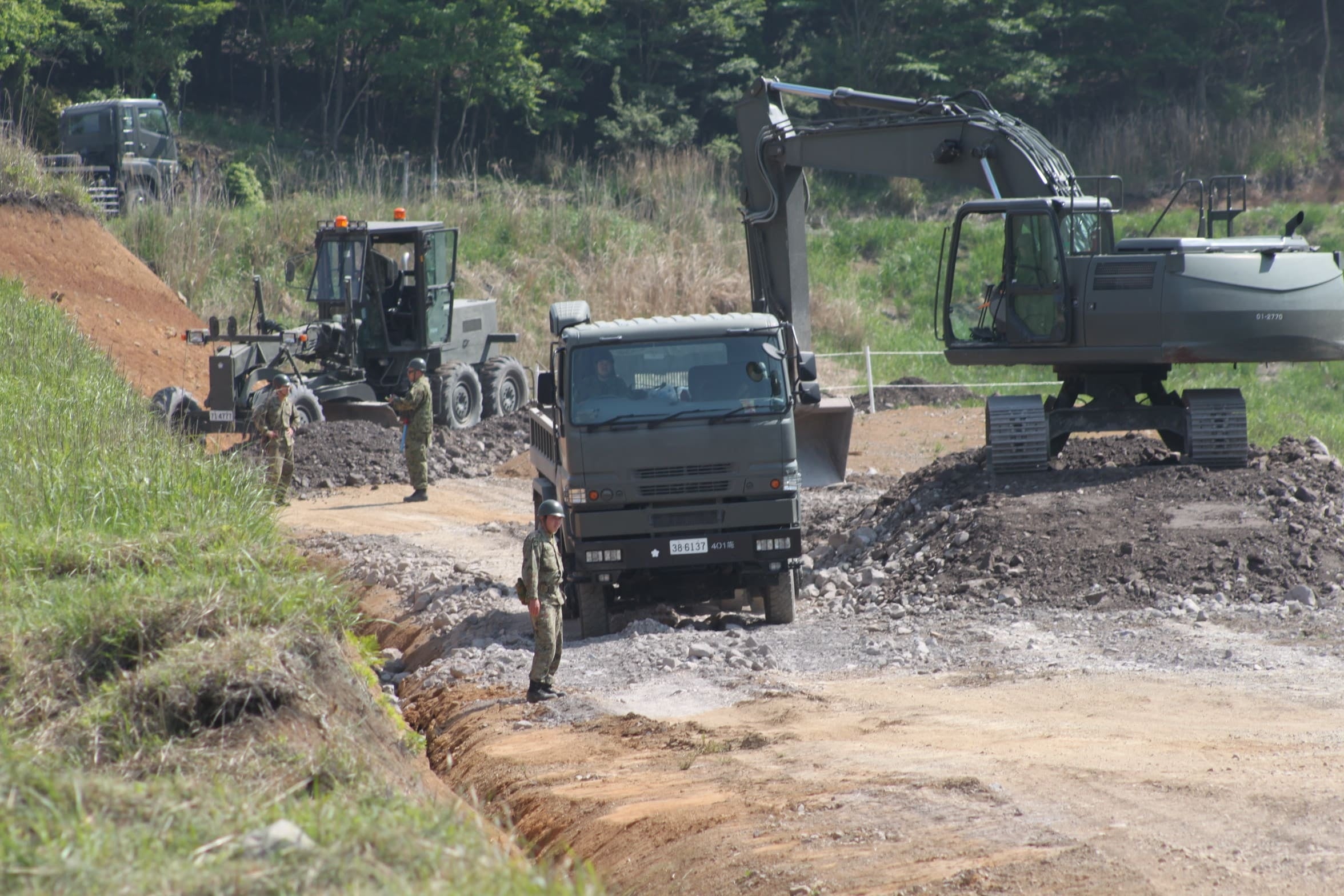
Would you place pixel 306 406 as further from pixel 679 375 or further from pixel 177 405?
pixel 679 375

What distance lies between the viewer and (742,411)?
1059 cm

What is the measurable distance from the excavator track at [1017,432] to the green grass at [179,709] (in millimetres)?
7106

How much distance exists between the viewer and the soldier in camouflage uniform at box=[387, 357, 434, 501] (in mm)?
17453

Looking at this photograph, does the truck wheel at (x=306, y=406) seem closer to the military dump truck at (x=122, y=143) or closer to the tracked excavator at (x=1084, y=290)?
the tracked excavator at (x=1084, y=290)

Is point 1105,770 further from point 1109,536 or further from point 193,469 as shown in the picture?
point 193,469

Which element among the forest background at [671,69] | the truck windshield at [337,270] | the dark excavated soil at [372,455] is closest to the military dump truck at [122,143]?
the forest background at [671,69]

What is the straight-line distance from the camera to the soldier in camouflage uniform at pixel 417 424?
1745 centimetres

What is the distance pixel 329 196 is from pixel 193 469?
23.3m

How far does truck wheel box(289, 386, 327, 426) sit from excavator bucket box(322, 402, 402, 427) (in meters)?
0.55

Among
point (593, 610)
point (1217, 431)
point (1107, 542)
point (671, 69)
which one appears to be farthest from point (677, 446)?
point (671, 69)

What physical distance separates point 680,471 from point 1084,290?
547 cm

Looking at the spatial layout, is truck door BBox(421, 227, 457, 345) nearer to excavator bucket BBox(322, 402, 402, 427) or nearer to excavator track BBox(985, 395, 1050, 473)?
excavator bucket BBox(322, 402, 402, 427)

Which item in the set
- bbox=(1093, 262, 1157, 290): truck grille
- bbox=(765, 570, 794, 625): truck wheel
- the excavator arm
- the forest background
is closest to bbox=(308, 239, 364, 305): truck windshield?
the excavator arm

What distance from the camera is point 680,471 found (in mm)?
10570
